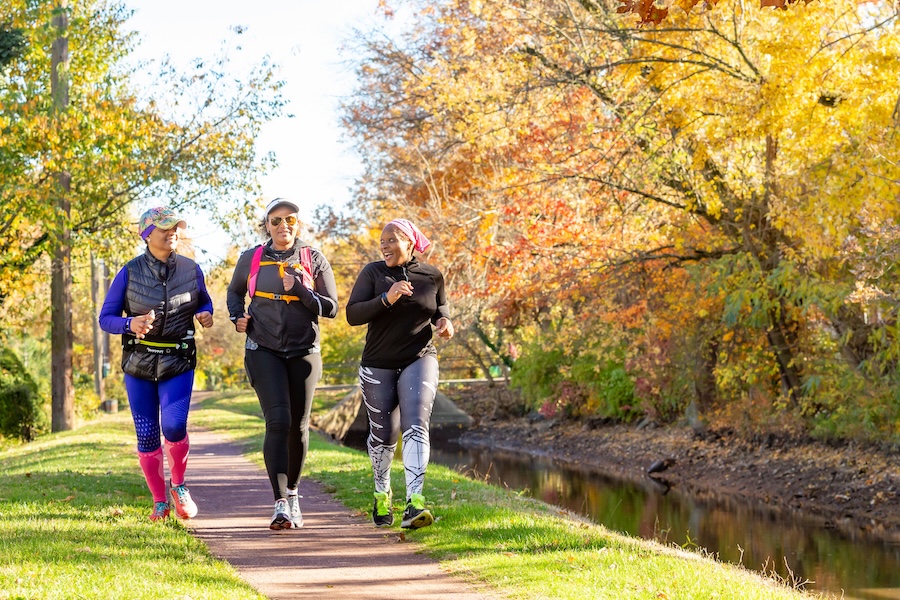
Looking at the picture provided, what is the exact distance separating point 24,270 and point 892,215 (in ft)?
46.9

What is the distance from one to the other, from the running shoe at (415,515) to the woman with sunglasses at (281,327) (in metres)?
0.82

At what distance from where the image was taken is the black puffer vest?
7.15 metres

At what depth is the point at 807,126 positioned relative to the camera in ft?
43.0

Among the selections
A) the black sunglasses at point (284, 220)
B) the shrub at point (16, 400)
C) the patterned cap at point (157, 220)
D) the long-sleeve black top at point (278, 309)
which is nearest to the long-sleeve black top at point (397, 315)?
the long-sleeve black top at point (278, 309)

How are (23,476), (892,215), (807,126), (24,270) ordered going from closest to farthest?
(23,476)
(892,215)
(807,126)
(24,270)

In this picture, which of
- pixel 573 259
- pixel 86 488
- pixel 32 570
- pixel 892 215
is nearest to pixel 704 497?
pixel 573 259

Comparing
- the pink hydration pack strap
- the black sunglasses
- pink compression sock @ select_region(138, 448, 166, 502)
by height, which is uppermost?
the black sunglasses

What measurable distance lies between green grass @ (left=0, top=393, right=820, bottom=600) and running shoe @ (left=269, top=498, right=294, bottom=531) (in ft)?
2.10

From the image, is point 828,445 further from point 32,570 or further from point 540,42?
point 32,570

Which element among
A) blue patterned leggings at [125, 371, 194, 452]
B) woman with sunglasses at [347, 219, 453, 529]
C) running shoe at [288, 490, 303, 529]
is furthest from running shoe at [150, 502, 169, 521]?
woman with sunglasses at [347, 219, 453, 529]

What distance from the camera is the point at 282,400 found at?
7102mm

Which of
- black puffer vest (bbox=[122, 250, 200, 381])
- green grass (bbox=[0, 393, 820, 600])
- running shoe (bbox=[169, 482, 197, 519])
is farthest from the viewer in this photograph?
running shoe (bbox=[169, 482, 197, 519])

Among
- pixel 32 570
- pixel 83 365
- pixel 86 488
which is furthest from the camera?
pixel 83 365

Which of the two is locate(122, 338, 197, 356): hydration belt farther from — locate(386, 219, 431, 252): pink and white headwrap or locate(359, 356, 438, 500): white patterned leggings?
locate(386, 219, 431, 252): pink and white headwrap
